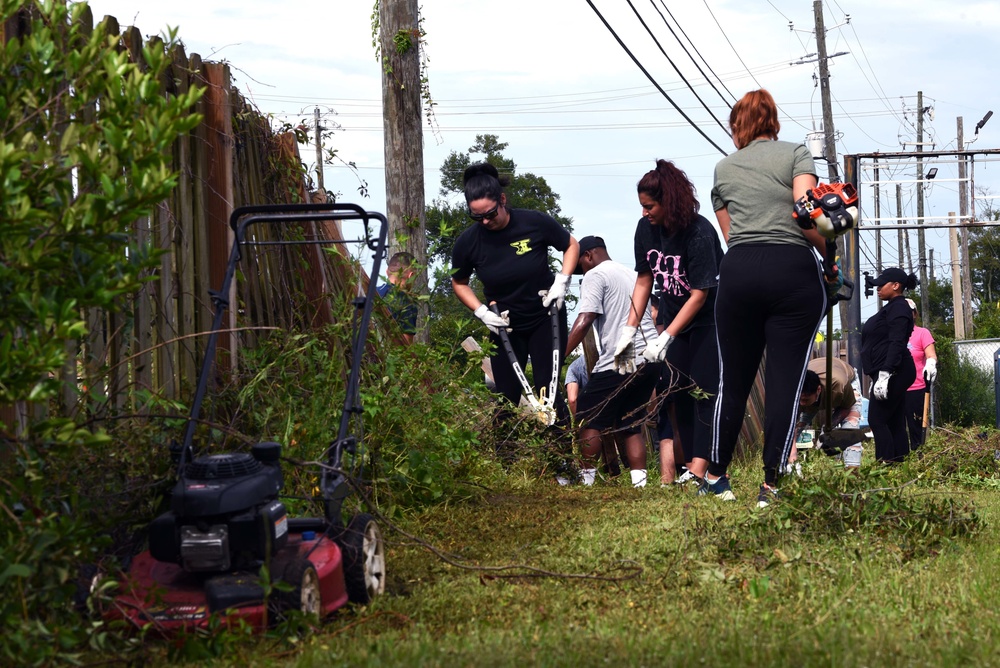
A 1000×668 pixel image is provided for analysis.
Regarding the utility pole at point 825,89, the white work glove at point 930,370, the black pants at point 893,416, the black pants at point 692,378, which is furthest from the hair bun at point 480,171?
the utility pole at point 825,89

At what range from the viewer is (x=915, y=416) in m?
10.6

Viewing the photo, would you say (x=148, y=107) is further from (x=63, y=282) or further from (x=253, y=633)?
(x=253, y=633)

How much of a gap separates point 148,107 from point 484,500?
3.37 metres

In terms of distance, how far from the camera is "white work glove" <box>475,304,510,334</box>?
7098 millimetres

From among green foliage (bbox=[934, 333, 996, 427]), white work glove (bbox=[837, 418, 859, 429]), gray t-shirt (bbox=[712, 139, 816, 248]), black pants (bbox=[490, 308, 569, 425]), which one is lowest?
green foliage (bbox=[934, 333, 996, 427])

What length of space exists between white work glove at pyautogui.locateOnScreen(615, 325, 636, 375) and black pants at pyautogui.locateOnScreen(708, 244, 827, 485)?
147 cm

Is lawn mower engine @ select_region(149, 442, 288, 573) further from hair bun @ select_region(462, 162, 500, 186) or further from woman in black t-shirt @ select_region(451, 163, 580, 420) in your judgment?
hair bun @ select_region(462, 162, 500, 186)

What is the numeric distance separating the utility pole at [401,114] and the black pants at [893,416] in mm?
3753

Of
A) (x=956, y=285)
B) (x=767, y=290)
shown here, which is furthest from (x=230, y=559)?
(x=956, y=285)

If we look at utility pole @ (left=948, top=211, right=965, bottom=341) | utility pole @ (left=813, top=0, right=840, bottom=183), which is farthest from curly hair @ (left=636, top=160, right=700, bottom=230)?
utility pole @ (left=948, top=211, right=965, bottom=341)

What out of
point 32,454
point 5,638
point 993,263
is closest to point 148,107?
point 32,454

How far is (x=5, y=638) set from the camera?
2.77 meters

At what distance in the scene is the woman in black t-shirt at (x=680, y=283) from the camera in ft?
22.2

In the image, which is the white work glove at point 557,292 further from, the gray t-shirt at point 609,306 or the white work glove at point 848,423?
the white work glove at point 848,423
